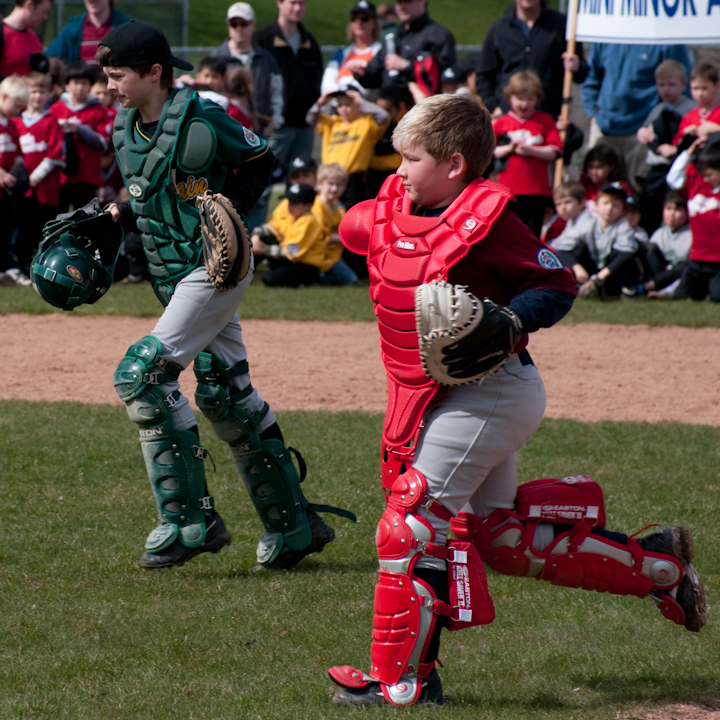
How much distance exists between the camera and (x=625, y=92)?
11.4m

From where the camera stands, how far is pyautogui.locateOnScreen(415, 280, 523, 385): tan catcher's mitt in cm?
276

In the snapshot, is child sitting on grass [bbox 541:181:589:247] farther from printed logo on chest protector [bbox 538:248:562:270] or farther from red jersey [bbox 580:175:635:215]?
printed logo on chest protector [bbox 538:248:562:270]

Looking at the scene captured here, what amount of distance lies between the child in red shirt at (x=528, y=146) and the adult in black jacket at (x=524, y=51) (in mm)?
545

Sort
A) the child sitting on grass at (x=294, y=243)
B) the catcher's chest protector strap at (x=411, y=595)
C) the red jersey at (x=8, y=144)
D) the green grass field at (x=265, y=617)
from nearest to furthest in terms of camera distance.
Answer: the catcher's chest protector strap at (x=411, y=595)
the green grass field at (x=265, y=617)
the red jersey at (x=8, y=144)
the child sitting on grass at (x=294, y=243)

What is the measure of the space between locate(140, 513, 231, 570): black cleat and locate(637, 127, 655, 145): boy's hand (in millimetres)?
7930

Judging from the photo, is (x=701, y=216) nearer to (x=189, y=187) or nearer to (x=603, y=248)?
(x=603, y=248)

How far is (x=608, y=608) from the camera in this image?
3900 mm

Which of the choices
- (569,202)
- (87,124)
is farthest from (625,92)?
(87,124)

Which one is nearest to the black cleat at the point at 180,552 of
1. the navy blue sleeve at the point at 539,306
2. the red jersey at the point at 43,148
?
the navy blue sleeve at the point at 539,306

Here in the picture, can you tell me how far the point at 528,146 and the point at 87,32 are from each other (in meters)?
5.06

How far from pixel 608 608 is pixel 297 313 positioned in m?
5.88

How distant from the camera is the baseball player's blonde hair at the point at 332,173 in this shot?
34.9 ft

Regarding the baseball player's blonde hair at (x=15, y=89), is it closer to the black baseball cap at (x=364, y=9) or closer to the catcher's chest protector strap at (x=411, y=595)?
the black baseball cap at (x=364, y=9)

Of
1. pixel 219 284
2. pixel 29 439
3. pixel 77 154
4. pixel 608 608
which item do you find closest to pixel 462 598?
pixel 608 608
